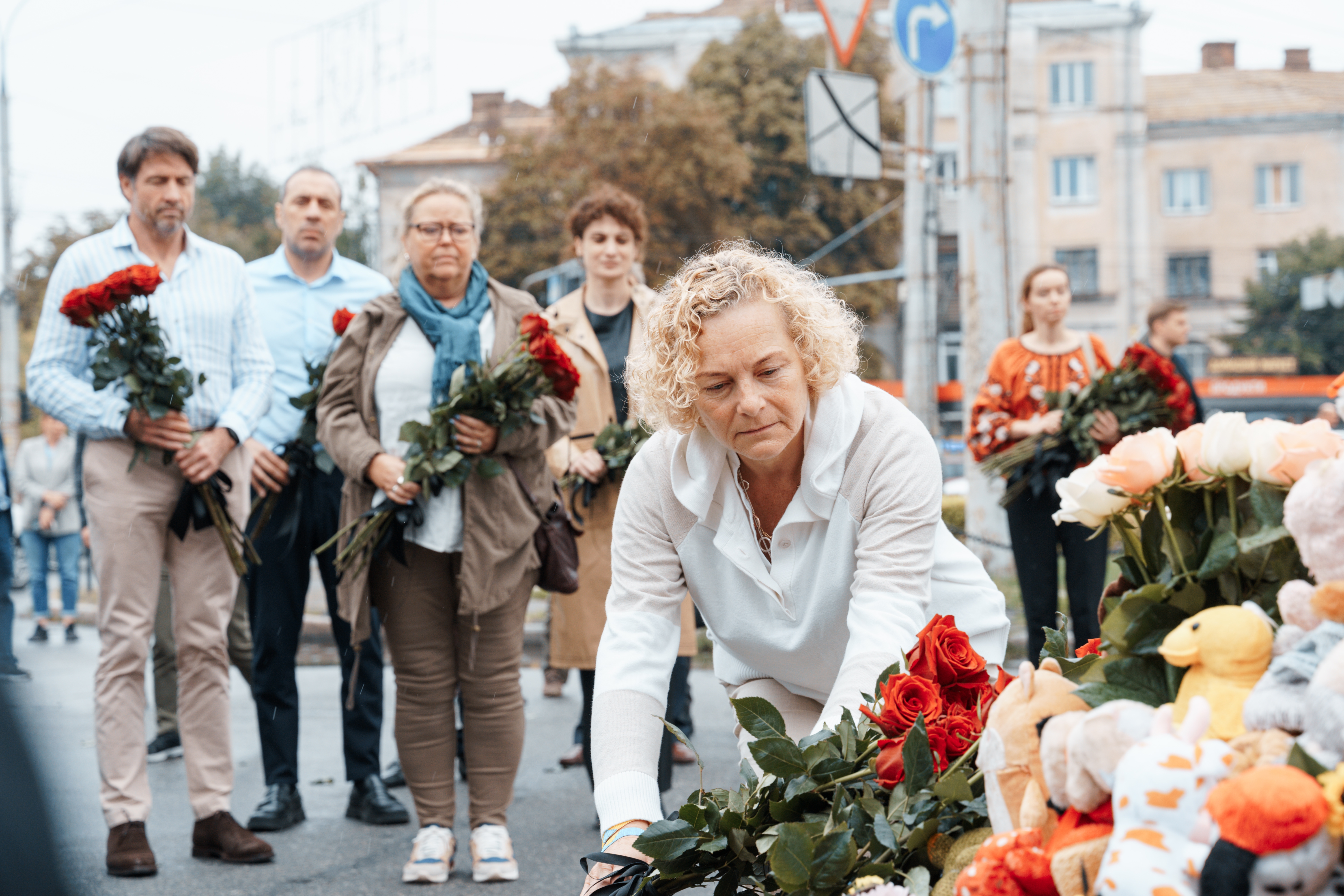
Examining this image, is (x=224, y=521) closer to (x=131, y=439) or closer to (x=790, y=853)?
(x=131, y=439)

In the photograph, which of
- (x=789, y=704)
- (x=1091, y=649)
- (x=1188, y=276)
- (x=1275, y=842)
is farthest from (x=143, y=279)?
(x=1188, y=276)

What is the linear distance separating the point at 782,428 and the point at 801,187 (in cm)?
3350

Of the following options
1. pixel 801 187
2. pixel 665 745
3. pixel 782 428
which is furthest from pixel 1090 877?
pixel 801 187

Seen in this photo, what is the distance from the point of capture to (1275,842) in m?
1.02

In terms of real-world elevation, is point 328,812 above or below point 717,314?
below

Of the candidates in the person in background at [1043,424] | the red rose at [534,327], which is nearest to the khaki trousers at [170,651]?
the red rose at [534,327]

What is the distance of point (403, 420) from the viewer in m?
4.23

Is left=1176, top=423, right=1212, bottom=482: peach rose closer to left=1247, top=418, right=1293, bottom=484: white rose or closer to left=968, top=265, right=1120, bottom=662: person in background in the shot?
left=1247, top=418, right=1293, bottom=484: white rose

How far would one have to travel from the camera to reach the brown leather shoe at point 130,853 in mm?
3982

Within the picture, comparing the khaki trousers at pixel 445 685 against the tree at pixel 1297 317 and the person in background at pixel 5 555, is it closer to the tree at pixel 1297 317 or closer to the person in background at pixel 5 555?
the person in background at pixel 5 555

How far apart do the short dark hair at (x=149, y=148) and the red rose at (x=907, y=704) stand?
362 centimetres

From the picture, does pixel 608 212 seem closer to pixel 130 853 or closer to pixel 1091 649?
pixel 130 853

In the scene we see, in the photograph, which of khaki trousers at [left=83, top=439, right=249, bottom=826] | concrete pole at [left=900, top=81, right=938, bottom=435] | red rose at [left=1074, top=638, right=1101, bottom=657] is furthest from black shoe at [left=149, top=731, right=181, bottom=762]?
concrete pole at [left=900, top=81, right=938, bottom=435]

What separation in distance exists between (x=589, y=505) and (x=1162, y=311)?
422 centimetres
